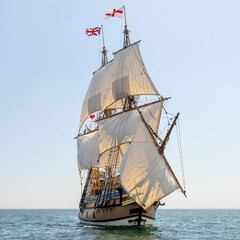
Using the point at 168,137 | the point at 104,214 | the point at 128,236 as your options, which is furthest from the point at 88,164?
the point at 128,236

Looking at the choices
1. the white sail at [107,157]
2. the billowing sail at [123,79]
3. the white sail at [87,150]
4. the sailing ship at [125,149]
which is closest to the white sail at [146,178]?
the sailing ship at [125,149]

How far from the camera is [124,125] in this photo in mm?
53125

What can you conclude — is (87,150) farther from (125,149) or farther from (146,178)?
(146,178)

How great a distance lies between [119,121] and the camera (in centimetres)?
5459

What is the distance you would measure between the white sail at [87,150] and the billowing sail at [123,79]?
251 inches

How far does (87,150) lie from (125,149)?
46.4 feet

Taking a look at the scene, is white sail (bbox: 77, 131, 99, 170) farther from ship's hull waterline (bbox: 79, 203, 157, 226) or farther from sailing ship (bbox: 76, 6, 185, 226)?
ship's hull waterline (bbox: 79, 203, 157, 226)

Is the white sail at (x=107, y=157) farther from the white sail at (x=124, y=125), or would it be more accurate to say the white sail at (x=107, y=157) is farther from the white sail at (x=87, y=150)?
the white sail at (x=87, y=150)

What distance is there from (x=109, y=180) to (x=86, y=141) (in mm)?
20411

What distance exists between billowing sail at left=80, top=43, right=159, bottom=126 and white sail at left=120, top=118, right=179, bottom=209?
1192 centimetres

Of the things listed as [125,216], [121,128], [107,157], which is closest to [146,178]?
[125,216]

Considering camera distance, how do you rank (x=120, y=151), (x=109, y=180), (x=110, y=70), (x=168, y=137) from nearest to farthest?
(x=168, y=137) < (x=109, y=180) < (x=120, y=151) < (x=110, y=70)

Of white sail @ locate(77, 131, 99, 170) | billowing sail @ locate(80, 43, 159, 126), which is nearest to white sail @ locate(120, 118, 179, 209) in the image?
billowing sail @ locate(80, 43, 159, 126)

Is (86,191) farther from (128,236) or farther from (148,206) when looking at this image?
(128,236)
